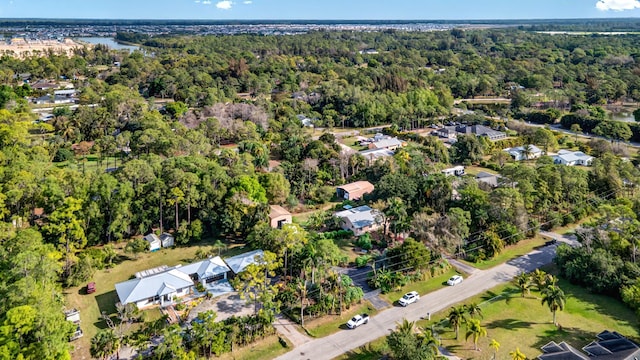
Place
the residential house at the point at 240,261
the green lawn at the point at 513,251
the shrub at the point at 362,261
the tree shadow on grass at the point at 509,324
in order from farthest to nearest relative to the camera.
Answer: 1. the green lawn at the point at 513,251
2. the shrub at the point at 362,261
3. the residential house at the point at 240,261
4. the tree shadow on grass at the point at 509,324

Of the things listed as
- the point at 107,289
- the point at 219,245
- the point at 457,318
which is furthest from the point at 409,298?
the point at 107,289

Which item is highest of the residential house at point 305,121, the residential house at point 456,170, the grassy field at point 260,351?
the residential house at point 305,121

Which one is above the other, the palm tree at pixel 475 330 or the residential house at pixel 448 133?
the residential house at pixel 448 133

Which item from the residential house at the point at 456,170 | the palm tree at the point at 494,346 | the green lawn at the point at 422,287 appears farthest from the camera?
the residential house at the point at 456,170

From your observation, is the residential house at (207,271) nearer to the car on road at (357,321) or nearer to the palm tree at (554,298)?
the car on road at (357,321)

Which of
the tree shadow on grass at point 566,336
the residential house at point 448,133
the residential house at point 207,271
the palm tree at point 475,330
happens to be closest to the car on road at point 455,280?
the tree shadow on grass at point 566,336

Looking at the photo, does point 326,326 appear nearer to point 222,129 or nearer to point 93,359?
point 93,359
